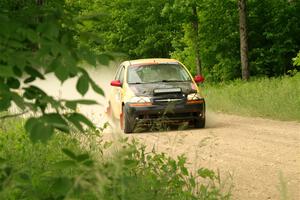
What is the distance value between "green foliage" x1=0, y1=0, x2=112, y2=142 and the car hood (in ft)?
35.9

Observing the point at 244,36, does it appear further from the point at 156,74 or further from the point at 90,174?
the point at 90,174

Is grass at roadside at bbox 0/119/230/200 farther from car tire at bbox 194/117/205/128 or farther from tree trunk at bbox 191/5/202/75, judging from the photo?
tree trunk at bbox 191/5/202/75

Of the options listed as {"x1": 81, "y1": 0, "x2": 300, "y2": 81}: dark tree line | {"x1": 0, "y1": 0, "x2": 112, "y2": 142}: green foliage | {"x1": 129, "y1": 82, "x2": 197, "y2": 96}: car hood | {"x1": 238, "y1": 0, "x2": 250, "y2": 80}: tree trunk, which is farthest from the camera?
{"x1": 81, "y1": 0, "x2": 300, "y2": 81}: dark tree line

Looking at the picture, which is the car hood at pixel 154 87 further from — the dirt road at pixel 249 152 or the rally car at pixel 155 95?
the dirt road at pixel 249 152

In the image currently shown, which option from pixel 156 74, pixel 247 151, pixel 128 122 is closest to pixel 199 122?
pixel 156 74

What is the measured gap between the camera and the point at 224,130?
578 inches

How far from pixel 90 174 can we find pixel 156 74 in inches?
500

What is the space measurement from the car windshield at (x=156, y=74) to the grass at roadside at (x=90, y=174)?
15.0 ft

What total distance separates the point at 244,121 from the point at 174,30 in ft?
109

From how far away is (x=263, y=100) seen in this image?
1925cm

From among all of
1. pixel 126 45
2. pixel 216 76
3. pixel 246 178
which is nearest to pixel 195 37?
pixel 216 76

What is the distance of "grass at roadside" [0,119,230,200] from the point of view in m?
3.31

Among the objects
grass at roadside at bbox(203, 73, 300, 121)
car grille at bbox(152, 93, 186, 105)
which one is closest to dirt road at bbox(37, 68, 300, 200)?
car grille at bbox(152, 93, 186, 105)

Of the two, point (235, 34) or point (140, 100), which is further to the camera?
point (235, 34)
